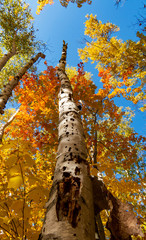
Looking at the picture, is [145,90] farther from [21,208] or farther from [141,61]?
[21,208]

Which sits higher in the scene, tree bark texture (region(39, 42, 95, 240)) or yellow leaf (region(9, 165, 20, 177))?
yellow leaf (region(9, 165, 20, 177))

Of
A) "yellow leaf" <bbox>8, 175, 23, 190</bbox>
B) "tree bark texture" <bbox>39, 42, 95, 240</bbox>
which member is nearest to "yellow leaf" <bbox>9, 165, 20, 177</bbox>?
"yellow leaf" <bbox>8, 175, 23, 190</bbox>

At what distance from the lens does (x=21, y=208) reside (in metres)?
1.45

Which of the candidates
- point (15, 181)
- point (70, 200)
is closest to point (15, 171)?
point (15, 181)

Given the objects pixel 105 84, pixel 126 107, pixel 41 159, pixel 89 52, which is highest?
pixel 126 107

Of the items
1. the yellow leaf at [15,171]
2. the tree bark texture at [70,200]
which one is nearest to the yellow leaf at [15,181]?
the yellow leaf at [15,171]

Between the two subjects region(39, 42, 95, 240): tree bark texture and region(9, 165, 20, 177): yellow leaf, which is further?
region(9, 165, 20, 177): yellow leaf

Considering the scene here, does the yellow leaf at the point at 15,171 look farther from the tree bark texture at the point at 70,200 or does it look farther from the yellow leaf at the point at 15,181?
Result: the tree bark texture at the point at 70,200

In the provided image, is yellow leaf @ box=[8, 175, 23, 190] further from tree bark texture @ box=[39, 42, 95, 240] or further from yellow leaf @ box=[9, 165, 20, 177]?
tree bark texture @ box=[39, 42, 95, 240]

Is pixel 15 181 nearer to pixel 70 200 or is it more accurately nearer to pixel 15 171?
pixel 15 171

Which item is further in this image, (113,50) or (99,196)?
(113,50)

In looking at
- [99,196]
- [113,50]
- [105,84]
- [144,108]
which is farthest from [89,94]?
[99,196]

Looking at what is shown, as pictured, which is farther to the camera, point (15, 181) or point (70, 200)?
point (15, 181)

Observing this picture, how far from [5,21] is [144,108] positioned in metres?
11.1
